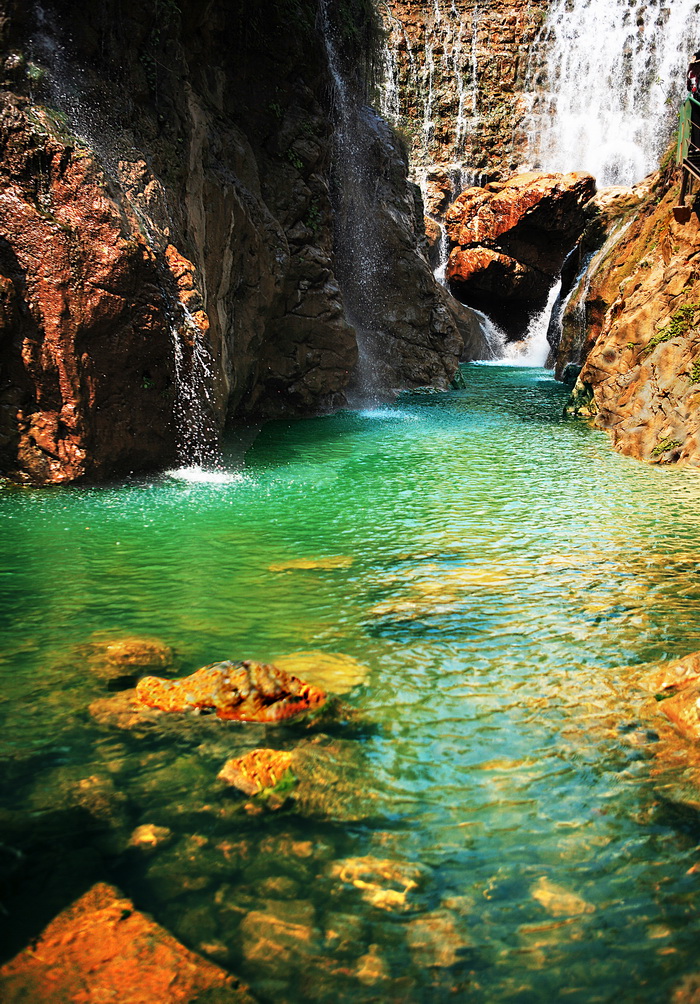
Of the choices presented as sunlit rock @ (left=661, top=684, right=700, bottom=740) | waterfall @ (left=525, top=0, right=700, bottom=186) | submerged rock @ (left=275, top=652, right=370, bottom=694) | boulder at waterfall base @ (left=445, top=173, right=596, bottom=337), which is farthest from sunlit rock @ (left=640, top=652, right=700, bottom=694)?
waterfall @ (left=525, top=0, right=700, bottom=186)

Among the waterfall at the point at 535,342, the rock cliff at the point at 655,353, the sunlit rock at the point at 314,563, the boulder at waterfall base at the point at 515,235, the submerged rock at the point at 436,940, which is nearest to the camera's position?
the submerged rock at the point at 436,940

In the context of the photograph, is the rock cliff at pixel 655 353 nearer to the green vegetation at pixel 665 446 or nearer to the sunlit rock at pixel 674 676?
the green vegetation at pixel 665 446

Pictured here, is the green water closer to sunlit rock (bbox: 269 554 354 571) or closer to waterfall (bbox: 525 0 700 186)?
sunlit rock (bbox: 269 554 354 571)

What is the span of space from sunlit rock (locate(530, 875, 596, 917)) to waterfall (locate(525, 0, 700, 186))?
36.3 meters

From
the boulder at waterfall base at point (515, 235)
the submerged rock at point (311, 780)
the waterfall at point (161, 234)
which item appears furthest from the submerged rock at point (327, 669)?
the boulder at waterfall base at point (515, 235)

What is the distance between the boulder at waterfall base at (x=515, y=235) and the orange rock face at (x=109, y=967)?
90.0 feet

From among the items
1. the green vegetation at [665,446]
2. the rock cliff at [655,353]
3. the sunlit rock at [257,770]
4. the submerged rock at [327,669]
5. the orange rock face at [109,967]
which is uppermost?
the rock cliff at [655,353]

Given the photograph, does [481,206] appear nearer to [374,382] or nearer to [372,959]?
[374,382]

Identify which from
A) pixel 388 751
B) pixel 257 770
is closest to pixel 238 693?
pixel 257 770

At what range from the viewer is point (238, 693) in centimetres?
406

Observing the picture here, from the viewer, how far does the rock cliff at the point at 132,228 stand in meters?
8.80

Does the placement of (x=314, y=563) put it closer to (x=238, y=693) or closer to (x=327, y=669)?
(x=327, y=669)

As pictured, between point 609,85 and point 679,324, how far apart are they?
28.7 m

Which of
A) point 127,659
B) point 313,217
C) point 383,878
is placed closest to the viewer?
point 383,878
